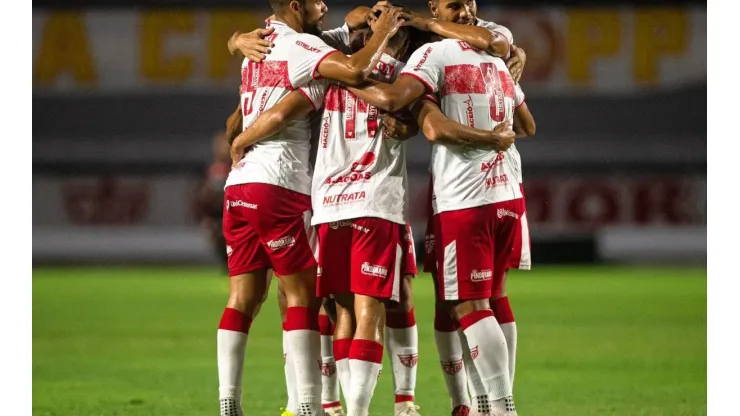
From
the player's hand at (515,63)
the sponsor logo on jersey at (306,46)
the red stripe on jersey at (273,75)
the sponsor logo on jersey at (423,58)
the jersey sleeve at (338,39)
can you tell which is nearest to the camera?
the sponsor logo on jersey at (423,58)

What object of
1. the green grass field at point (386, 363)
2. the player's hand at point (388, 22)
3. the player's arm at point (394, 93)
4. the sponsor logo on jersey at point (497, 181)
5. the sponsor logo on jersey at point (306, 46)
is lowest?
the green grass field at point (386, 363)

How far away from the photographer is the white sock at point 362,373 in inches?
181

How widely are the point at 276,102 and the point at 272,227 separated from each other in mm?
605

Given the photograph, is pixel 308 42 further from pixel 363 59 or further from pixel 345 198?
pixel 345 198

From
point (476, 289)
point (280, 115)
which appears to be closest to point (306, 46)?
point (280, 115)

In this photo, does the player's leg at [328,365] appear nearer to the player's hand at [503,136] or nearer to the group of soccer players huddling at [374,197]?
the group of soccer players huddling at [374,197]

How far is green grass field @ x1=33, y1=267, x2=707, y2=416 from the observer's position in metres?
6.04

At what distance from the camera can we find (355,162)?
189 inches

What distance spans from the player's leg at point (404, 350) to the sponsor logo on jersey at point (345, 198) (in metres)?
0.54

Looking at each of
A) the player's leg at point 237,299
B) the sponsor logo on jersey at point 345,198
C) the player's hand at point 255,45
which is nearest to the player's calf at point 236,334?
the player's leg at point 237,299

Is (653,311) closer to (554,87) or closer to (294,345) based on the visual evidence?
(294,345)

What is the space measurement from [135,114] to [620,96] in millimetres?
10670

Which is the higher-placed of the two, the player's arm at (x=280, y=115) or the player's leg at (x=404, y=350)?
the player's arm at (x=280, y=115)

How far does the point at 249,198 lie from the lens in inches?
195
